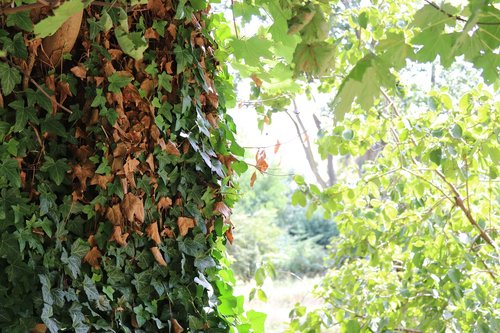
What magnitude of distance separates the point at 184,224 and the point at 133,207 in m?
0.14

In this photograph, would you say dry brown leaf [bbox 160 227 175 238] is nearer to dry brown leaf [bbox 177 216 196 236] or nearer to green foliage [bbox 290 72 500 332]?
dry brown leaf [bbox 177 216 196 236]

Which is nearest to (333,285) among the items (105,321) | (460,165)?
(460,165)

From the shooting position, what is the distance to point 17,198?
1146mm

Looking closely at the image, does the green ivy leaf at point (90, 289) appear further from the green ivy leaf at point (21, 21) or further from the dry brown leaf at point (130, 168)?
the green ivy leaf at point (21, 21)

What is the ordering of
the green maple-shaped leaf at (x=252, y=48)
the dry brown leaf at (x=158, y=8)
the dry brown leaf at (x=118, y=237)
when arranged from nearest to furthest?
the green maple-shaped leaf at (x=252, y=48), the dry brown leaf at (x=118, y=237), the dry brown leaf at (x=158, y=8)

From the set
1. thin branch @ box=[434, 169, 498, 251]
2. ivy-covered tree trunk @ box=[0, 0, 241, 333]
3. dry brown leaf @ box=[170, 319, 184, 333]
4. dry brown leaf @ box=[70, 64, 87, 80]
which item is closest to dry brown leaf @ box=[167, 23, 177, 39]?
ivy-covered tree trunk @ box=[0, 0, 241, 333]

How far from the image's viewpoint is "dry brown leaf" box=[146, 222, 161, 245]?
1294 mm

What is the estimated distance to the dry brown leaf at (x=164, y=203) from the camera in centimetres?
133

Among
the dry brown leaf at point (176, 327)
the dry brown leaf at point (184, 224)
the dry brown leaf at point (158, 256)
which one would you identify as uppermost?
the dry brown leaf at point (184, 224)

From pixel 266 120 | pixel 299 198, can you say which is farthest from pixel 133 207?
pixel 266 120

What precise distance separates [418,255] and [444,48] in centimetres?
153

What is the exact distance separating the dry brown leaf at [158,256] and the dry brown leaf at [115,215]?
91mm

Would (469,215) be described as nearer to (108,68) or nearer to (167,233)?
(167,233)

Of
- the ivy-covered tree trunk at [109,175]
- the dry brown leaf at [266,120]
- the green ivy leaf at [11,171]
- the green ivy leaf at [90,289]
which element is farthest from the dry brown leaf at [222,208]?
the dry brown leaf at [266,120]
